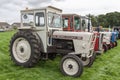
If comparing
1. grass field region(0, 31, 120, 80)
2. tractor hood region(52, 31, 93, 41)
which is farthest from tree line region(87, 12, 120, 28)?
tractor hood region(52, 31, 93, 41)

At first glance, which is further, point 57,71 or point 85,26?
point 85,26

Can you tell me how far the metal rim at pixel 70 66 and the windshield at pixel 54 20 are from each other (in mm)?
1588

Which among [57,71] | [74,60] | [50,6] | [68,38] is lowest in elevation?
[57,71]

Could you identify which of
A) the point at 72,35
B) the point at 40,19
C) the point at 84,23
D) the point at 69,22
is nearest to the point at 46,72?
the point at 72,35

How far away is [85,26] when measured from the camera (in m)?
14.3

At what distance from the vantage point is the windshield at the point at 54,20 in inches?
311

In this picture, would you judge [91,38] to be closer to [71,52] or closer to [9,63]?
[71,52]

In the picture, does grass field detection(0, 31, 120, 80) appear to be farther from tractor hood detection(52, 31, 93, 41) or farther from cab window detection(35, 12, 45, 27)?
cab window detection(35, 12, 45, 27)

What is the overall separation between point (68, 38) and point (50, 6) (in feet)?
4.36

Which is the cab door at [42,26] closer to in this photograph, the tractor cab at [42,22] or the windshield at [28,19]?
the tractor cab at [42,22]

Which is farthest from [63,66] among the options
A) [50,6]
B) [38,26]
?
[50,6]

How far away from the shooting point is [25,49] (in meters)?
7.92

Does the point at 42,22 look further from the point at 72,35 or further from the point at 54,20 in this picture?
the point at 72,35

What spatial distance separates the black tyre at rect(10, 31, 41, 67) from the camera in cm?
751
